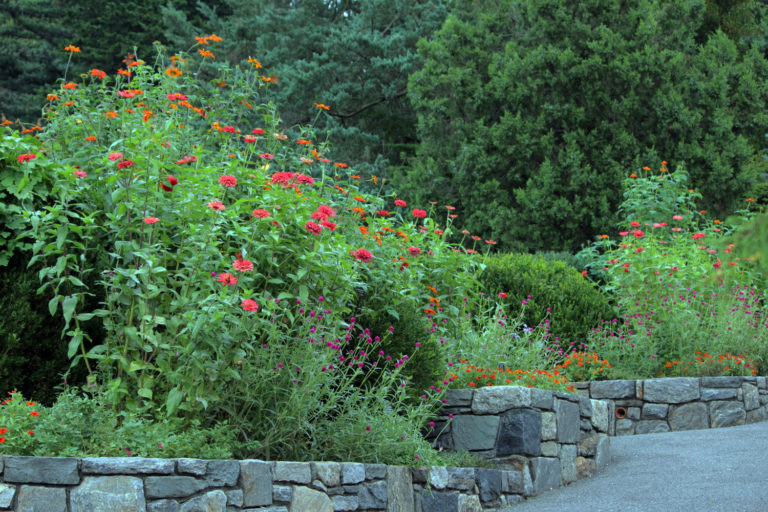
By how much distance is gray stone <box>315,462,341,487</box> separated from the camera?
3.92m

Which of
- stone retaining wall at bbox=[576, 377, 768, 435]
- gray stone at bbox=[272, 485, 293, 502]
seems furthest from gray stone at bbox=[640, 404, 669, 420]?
gray stone at bbox=[272, 485, 293, 502]

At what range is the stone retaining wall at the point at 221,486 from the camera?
10.4 ft

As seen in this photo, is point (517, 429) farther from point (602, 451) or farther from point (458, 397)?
point (602, 451)

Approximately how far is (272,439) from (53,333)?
1510mm

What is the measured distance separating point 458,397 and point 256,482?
2056 millimetres

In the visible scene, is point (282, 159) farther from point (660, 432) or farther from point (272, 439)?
point (660, 432)

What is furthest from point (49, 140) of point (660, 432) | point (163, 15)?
point (163, 15)

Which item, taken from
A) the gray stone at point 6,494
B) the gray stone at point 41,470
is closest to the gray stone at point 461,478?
the gray stone at point 41,470

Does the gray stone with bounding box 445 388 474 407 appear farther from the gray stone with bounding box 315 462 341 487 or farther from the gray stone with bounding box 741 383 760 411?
the gray stone with bounding box 741 383 760 411

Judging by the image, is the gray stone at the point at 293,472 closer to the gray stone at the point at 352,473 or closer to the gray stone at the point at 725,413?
the gray stone at the point at 352,473

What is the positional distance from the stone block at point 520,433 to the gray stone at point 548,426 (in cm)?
7

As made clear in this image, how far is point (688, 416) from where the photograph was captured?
7.32m

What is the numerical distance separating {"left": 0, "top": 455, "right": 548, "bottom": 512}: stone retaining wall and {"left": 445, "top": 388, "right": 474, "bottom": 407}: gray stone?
71 cm

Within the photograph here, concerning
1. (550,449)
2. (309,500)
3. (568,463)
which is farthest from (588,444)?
(309,500)
